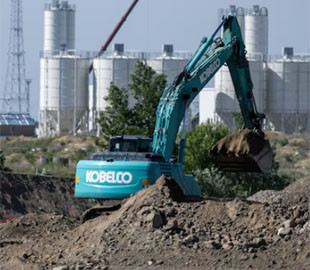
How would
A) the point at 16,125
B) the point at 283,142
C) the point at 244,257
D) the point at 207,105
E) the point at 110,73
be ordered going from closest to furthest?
the point at 244,257, the point at 283,142, the point at 110,73, the point at 207,105, the point at 16,125

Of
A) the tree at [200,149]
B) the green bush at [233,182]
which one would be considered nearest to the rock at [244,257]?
the green bush at [233,182]

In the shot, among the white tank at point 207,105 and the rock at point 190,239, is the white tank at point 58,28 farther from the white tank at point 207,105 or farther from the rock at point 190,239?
the rock at point 190,239

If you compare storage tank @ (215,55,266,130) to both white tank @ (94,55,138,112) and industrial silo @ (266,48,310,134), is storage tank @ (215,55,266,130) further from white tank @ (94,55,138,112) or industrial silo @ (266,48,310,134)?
white tank @ (94,55,138,112)

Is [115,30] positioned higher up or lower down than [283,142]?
higher up

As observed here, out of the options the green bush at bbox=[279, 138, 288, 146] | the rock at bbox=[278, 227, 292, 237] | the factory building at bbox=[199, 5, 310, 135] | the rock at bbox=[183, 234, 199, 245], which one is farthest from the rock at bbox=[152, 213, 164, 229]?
the factory building at bbox=[199, 5, 310, 135]

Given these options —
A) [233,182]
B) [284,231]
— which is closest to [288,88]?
[233,182]

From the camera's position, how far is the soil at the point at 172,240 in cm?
1590

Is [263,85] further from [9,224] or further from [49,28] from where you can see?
[9,224]

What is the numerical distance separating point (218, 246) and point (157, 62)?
224 ft

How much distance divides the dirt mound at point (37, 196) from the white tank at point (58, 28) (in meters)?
61.2

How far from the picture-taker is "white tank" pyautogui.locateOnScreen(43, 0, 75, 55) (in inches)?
3799

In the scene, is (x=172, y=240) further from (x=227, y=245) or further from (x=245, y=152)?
(x=245, y=152)

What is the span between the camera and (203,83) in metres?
24.2

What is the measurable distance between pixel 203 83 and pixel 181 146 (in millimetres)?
1955
